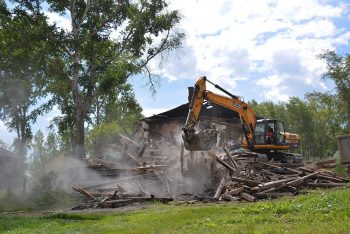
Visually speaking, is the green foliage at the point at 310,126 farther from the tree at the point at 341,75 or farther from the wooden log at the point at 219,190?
the wooden log at the point at 219,190

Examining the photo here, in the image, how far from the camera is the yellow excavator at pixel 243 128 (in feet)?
72.1

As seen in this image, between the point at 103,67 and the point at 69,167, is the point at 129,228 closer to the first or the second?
the point at 69,167

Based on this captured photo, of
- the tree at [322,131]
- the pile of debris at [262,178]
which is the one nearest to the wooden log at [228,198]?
the pile of debris at [262,178]

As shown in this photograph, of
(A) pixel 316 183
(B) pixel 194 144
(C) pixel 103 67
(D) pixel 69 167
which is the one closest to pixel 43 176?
(D) pixel 69 167

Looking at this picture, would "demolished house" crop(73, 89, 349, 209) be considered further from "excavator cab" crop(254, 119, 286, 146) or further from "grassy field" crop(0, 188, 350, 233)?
"grassy field" crop(0, 188, 350, 233)

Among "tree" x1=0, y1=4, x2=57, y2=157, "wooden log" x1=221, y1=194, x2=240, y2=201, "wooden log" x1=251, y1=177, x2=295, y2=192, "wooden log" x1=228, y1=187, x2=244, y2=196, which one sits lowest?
"wooden log" x1=221, y1=194, x2=240, y2=201

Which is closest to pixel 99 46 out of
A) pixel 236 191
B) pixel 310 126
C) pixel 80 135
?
pixel 80 135

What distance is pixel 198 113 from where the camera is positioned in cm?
2302

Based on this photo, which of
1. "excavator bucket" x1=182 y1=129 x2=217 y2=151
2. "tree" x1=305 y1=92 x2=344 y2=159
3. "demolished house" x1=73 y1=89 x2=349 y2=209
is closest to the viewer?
"demolished house" x1=73 y1=89 x2=349 y2=209

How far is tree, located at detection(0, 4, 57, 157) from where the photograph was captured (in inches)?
1233

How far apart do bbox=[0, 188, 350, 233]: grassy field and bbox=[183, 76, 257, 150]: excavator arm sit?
22.0 ft

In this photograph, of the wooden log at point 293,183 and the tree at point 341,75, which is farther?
the tree at point 341,75

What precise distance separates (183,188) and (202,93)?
5.34 m

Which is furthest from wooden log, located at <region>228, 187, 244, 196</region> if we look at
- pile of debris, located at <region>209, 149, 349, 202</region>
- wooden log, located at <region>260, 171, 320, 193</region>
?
wooden log, located at <region>260, 171, 320, 193</region>
